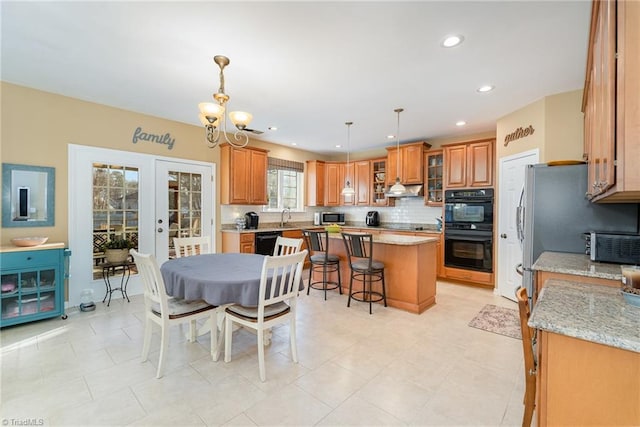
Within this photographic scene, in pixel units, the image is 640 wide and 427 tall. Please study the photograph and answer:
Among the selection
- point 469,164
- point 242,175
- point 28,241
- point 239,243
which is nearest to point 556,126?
point 469,164

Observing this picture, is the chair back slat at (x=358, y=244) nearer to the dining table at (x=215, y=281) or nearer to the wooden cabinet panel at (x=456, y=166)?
the dining table at (x=215, y=281)

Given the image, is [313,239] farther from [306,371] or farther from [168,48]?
[168,48]

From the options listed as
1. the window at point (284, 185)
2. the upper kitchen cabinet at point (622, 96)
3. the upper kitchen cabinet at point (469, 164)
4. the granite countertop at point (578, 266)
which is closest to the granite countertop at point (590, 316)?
the granite countertop at point (578, 266)

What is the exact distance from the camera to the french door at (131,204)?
3643mm

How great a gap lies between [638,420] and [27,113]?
5318mm

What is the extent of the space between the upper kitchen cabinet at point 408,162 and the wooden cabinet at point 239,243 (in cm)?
306

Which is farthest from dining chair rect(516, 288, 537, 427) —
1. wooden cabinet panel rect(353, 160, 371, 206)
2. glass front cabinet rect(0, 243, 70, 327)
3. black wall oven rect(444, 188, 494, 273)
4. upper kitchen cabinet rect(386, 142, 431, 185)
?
wooden cabinet panel rect(353, 160, 371, 206)

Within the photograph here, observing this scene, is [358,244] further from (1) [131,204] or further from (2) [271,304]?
(1) [131,204]

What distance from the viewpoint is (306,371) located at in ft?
7.34

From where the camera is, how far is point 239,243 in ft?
15.8

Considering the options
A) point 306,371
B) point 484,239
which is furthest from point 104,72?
point 484,239

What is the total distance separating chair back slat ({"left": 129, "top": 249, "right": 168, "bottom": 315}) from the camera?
6.91 ft

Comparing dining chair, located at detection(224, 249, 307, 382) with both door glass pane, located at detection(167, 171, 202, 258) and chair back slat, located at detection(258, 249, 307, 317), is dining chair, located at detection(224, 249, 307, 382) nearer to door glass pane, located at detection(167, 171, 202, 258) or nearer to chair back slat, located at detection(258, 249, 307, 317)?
chair back slat, located at detection(258, 249, 307, 317)

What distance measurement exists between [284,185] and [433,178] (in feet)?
10.4
